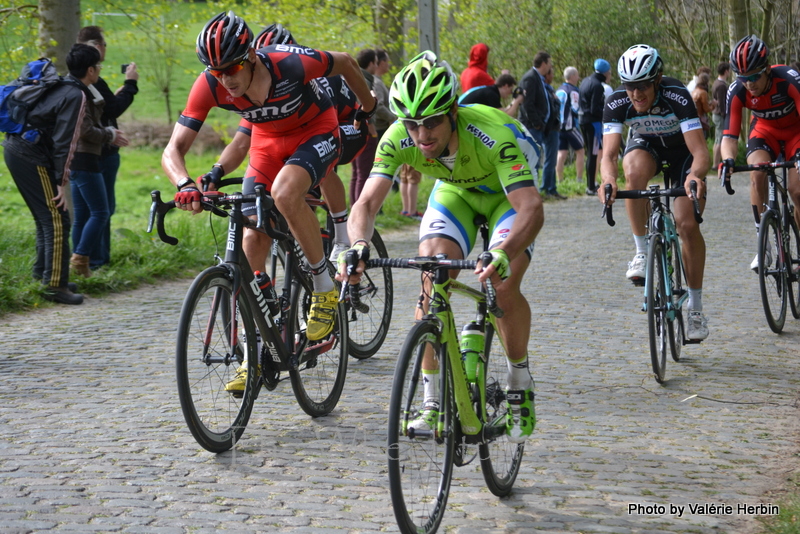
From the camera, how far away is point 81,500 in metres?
4.48

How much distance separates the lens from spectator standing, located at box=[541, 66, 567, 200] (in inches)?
678

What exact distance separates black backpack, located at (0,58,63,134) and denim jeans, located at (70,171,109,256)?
875 millimetres

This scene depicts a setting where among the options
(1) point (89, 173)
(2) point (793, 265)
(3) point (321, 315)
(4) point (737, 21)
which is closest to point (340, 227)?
(3) point (321, 315)

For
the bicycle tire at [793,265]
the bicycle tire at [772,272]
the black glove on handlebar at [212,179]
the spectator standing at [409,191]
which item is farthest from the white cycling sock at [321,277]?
the spectator standing at [409,191]

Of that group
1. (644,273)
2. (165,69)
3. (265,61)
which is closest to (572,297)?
(644,273)

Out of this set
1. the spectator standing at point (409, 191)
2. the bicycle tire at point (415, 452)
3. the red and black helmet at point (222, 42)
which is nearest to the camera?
the bicycle tire at point (415, 452)

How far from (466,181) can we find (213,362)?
165cm

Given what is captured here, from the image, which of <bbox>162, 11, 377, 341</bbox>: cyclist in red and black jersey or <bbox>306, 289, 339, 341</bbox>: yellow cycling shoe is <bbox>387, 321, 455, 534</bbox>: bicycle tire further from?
<bbox>162, 11, 377, 341</bbox>: cyclist in red and black jersey

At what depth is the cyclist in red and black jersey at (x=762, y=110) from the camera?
783 cm

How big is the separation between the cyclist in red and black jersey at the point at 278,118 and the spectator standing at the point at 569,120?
12.5 m

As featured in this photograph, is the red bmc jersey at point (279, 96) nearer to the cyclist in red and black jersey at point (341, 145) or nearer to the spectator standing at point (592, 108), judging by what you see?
the cyclist in red and black jersey at point (341, 145)

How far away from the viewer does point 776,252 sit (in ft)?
27.0

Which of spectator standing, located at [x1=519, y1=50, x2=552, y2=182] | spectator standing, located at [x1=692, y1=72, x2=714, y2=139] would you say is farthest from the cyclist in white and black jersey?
Result: spectator standing, located at [x1=692, y1=72, x2=714, y2=139]

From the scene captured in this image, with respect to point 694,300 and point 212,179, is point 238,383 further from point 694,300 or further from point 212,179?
point 694,300
